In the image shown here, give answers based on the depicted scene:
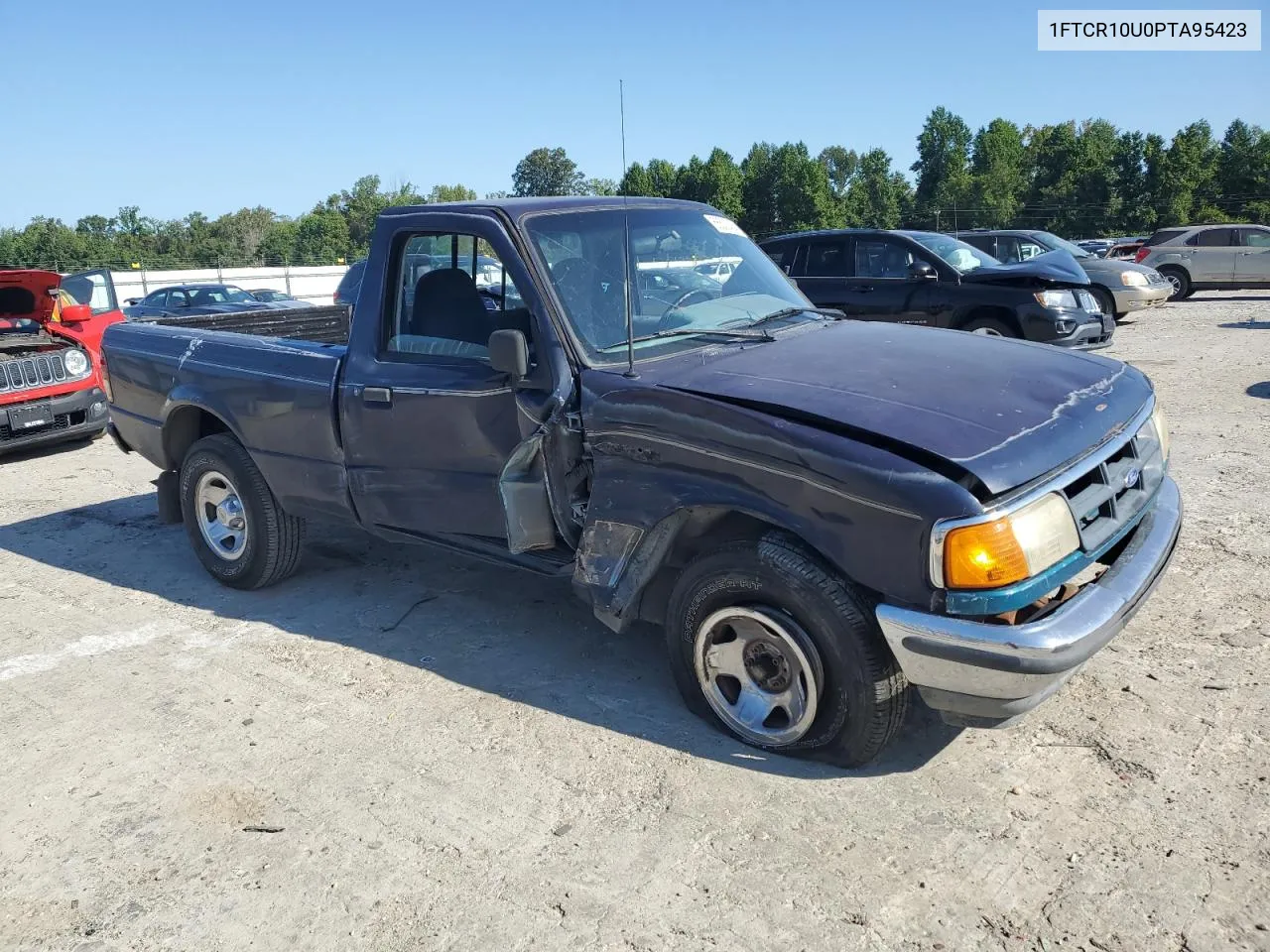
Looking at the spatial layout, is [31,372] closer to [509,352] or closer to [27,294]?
[27,294]

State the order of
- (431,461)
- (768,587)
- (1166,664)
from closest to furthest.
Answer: (768,587), (1166,664), (431,461)

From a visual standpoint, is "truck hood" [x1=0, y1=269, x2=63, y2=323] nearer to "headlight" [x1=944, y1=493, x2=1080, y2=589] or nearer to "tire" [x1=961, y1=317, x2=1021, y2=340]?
"headlight" [x1=944, y1=493, x2=1080, y2=589]

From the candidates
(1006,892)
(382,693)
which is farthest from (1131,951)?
(382,693)

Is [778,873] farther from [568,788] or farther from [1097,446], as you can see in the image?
[1097,446]

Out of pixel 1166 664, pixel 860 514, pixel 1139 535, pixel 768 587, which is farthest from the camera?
pixel 1166 664

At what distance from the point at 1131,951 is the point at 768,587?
138 centimetres

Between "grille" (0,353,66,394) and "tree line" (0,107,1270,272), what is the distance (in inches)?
1504

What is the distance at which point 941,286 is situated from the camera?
1134cm

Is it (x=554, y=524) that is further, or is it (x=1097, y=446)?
(x=554, y=524)

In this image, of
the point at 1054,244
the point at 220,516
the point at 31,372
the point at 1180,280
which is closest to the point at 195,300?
the point at 31,372

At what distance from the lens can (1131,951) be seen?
8.05 ft

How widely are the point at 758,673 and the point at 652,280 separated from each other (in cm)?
176

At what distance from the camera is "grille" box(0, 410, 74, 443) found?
8.92 meters

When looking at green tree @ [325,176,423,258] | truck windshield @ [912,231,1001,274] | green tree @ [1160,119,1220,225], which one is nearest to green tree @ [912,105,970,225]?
green tree @ [1160,119,1220,225]
